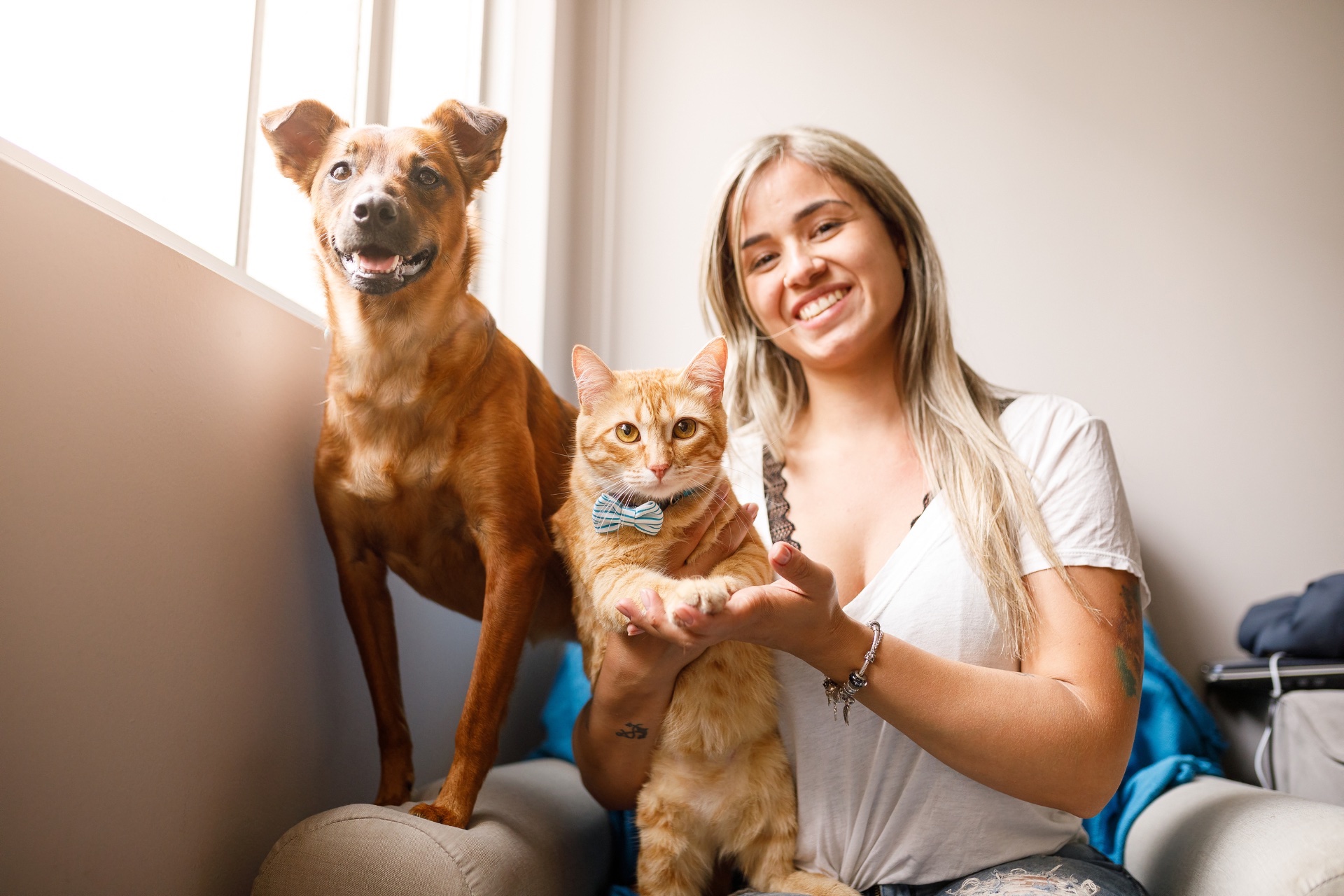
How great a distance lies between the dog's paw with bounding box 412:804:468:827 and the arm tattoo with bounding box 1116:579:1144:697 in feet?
3.31

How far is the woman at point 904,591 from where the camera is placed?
1.10m

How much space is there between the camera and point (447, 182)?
39.6 inches

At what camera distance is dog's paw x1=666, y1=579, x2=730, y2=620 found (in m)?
0.91

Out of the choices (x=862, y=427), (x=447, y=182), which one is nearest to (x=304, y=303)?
(x=447, y=182)

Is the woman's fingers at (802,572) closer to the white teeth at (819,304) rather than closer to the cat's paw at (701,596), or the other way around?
the cat's paw at (701,596)

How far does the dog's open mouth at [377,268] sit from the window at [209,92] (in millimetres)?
152

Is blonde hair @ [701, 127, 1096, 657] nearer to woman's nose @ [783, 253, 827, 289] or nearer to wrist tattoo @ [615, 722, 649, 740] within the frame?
woman's nose @ [783, 253, 827, 289]

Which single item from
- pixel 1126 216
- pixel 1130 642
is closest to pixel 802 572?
pixel 1130 642

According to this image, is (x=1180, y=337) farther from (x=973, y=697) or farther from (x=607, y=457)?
(x=607, y=457)

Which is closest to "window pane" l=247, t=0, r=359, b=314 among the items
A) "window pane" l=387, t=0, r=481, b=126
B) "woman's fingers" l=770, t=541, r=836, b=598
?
"window pane" l=387, t=0, r=481, b=126

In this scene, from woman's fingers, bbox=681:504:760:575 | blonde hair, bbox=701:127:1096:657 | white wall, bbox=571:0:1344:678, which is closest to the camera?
woman's fingers, bbox=681:504:760:575

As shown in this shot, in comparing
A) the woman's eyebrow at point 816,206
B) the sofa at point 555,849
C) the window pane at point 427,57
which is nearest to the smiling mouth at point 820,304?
the woman's eyebrow at point 816,206

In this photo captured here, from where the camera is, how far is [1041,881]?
109cm

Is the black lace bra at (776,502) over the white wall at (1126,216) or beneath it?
beneath
